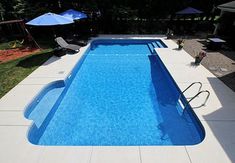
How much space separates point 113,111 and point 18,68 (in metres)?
5.55

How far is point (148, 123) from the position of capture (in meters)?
6.27

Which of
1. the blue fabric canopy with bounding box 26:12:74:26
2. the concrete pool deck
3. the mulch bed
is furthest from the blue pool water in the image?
the mulch bed

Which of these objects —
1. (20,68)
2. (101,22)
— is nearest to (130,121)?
(20,68)

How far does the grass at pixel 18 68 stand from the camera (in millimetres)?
7805

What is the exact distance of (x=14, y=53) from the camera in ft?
40.1

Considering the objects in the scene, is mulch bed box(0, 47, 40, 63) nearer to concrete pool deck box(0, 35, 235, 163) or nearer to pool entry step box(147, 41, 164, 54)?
concrete pool deck box(0, 35, 235, 163)

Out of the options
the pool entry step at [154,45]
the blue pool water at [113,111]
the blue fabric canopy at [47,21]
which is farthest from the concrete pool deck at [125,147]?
the pool entry step at [154,45]

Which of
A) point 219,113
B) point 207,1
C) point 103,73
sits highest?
point 207,1

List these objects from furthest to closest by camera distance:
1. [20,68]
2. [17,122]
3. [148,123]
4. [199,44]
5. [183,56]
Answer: [199,44] < [183,56] < [20,68] < [148,123] < [17,122]

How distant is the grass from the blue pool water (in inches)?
60.7

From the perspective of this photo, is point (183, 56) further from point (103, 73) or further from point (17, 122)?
point (17, 122)

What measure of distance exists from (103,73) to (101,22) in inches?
387

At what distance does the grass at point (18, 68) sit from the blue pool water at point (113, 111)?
1541 mm

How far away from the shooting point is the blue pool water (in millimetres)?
5628
